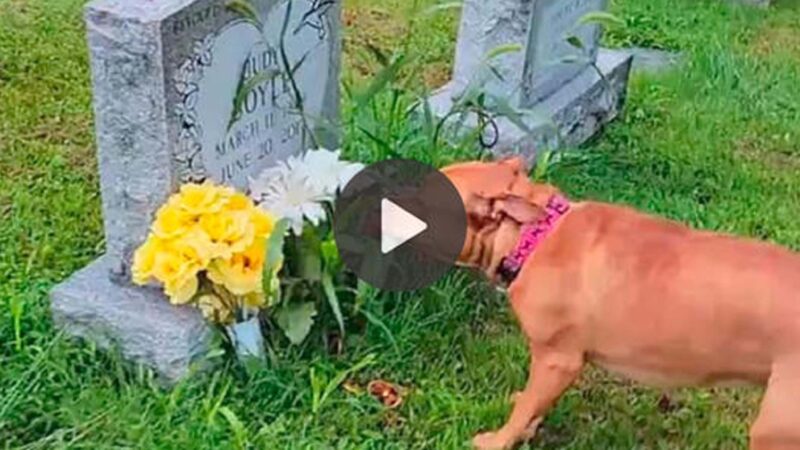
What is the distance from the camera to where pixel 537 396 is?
2.96 metres

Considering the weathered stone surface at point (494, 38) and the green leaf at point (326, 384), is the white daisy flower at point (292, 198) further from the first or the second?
the weathered stone surface at point (494, 38)

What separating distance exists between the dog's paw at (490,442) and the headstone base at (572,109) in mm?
1144

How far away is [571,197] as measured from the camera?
166 inches

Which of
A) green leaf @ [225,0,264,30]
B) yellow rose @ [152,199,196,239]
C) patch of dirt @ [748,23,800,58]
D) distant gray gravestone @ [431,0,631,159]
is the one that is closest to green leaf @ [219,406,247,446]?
yellow rose @ [152,199,196,239]

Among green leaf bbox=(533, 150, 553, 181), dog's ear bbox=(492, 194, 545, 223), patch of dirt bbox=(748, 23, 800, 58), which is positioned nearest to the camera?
dog's ear bbox=(492, 194, 545, 223)

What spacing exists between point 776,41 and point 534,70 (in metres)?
2.00

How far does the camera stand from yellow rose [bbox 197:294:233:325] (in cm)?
314

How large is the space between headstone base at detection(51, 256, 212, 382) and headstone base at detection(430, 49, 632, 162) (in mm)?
1283

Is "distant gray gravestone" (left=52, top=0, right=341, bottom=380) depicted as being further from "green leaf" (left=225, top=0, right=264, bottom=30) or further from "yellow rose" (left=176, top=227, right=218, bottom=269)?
"yellow rose" (left=176, top=227, right=218, bottom=269)

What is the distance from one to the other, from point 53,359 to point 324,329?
63 cm

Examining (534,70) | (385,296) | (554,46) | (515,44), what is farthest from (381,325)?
(554,46)

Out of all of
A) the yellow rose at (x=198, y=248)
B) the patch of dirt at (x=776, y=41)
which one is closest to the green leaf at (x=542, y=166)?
the yellow rose at (x=198, y=248)

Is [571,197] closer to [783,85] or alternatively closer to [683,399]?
[683,399]
